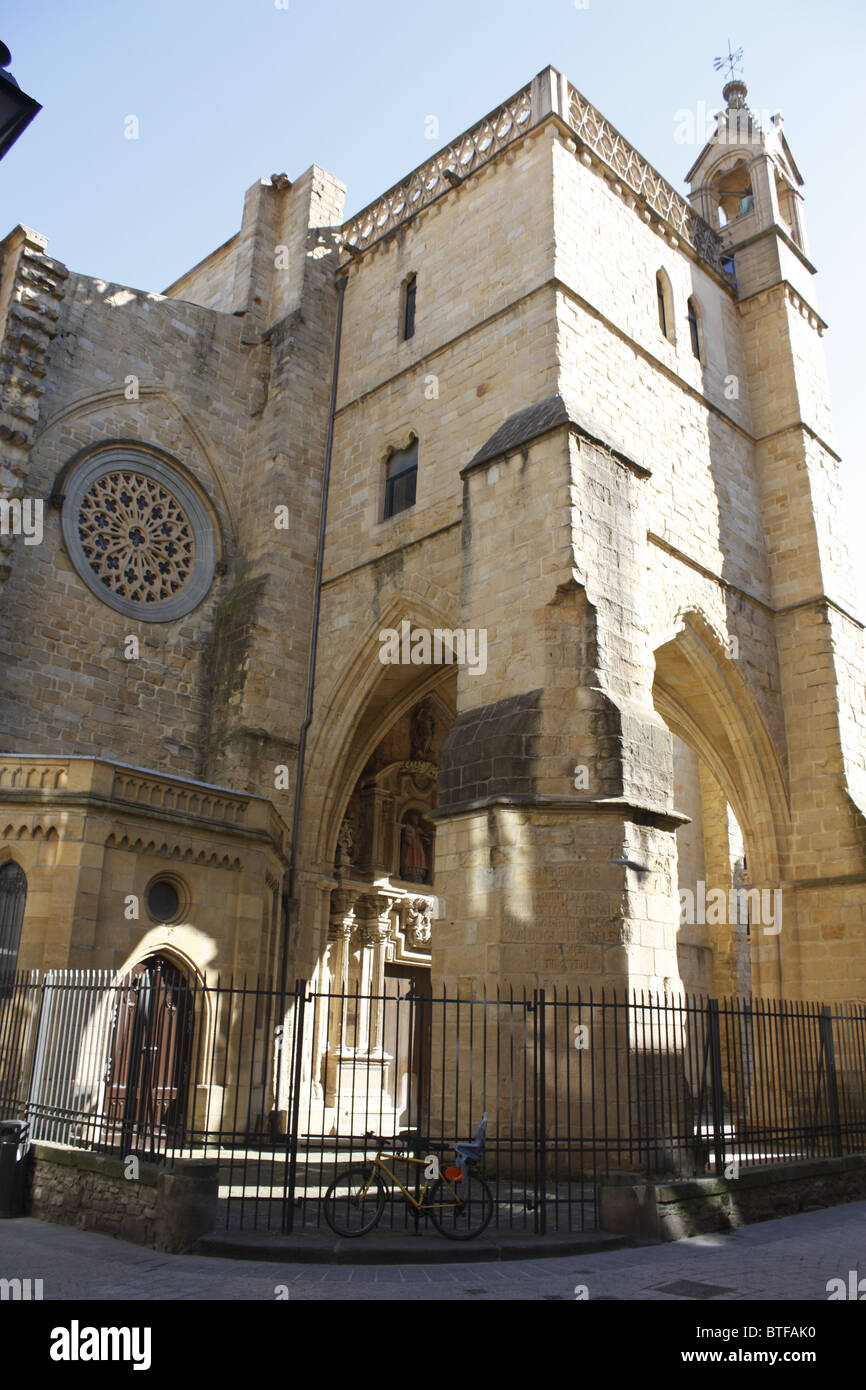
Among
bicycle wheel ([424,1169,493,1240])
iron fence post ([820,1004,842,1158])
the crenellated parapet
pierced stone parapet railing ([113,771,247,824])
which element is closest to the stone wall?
bicycle wheel ([424,1169,493,1240])

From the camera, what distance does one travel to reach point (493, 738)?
9531 mm

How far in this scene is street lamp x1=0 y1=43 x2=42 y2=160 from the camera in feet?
8.95

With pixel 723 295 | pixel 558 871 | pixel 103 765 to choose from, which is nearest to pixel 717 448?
pixel 723 295

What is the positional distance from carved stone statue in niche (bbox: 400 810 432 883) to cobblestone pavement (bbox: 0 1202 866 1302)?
9817mm

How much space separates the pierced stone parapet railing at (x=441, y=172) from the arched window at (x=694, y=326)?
12.6 feet

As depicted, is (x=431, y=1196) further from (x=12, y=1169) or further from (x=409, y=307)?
(x=409, y=307)

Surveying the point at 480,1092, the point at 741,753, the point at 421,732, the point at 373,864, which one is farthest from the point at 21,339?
the point at 741,753

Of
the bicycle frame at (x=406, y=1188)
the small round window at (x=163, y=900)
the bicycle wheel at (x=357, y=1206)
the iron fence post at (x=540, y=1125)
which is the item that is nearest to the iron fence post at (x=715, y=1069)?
the iron fence post at (x=540, y=1125)

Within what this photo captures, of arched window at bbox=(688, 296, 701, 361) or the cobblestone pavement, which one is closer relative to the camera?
the cobblestone pavement

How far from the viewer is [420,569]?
13.6m

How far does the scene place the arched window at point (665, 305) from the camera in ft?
50.5

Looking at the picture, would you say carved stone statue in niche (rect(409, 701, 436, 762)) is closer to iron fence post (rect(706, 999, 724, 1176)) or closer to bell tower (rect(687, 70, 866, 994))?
bell tower (rect(687, 70, 866, 994))

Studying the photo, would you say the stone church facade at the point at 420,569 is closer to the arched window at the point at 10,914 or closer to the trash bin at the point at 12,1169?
the arched window at the point at 10,914
